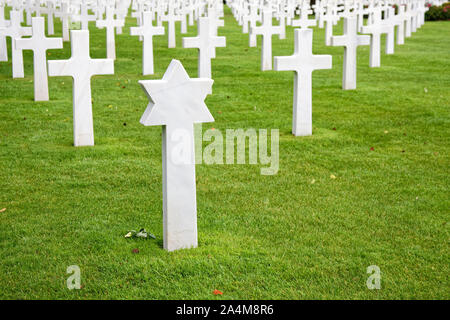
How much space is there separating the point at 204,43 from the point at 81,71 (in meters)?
4.62

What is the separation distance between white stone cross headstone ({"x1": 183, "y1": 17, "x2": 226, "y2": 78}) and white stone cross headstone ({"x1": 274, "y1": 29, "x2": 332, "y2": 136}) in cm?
380

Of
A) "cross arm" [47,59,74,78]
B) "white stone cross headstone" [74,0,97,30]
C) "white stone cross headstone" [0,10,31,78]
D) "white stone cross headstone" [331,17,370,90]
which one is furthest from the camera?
"white stone cross headstone" [74,0,97,30]

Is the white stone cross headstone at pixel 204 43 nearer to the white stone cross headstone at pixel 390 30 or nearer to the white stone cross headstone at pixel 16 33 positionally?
the white stone cross headstone at pixel 16 33

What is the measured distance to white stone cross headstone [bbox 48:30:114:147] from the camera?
Answer: 7520 millimetres

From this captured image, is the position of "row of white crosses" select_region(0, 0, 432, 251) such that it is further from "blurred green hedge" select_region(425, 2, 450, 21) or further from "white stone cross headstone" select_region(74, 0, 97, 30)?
"blurred green hedge" select_region(425, 2, 450, 21)

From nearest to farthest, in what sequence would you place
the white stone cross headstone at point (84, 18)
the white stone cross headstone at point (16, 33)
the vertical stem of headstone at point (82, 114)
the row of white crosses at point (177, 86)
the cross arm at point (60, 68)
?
1. the row of white crosses at point (177, 86)
2. the cross arm at point (60, 68)
3. the vertical stem of headstone at point (82, 114)
4. the white stone cross headstone at point (16, 33)
5. the white stone cross headstone at point (84, 18)

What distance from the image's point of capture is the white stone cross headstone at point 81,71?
296 inches

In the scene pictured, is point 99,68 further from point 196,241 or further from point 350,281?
point 350,281

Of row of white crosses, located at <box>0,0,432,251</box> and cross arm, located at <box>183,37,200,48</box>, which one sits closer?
row of white crosses, located at <box>0,0,432,251</box>

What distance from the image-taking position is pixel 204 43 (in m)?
11.9

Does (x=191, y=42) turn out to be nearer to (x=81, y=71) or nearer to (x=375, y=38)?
(x=81, y=71)

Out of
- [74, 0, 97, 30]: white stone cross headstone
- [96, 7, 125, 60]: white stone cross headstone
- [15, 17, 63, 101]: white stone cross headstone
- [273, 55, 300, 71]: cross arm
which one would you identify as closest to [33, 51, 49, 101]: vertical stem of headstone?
[15, 17, 63, 101]: white stone cross headstone

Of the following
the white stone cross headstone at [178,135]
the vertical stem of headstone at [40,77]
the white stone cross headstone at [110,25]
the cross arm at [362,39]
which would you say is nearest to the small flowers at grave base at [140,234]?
the white stone cross headstone at [178,135]

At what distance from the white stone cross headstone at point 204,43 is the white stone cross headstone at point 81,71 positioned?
4078mm
